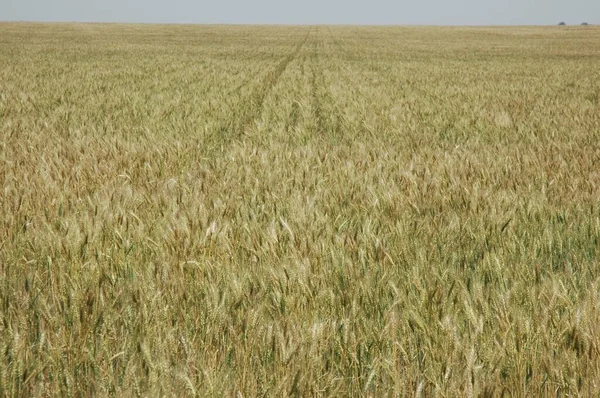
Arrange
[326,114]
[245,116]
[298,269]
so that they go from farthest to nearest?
[326,114], [245,116], [298,269]

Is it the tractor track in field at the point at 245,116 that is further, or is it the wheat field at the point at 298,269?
the tractor track in field at the point at 245,116

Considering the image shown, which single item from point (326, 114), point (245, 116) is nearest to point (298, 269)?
point (245, 116)

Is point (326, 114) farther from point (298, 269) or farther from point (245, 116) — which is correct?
point (298, 269)

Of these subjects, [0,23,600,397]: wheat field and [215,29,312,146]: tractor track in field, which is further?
[215,29,312,146]: tractor track in field

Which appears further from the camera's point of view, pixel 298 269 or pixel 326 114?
pixel 326 114

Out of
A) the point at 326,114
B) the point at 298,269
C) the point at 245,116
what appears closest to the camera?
the point at 298,269

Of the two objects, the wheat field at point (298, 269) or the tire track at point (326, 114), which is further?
the tire track at point (326, 114)

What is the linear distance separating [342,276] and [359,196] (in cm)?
126

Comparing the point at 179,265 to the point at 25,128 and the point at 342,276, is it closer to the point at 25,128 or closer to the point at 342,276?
the point at 342,276

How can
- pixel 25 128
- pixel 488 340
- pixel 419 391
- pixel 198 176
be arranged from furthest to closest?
1. pixel 25 128
2. pixel 198 176
3. pixel 488 340
4. pixel 419 391

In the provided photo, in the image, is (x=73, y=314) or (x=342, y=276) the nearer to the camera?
(x=73, y=314)

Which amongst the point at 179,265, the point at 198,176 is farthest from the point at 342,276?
the point at 198,176

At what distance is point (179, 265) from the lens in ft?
6.47

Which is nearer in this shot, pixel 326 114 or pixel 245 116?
pixel 245 116
